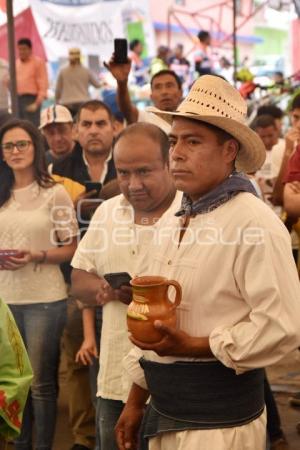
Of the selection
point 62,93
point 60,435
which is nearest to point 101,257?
point 60,435

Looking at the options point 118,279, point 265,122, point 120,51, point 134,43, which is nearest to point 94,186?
point 120,51

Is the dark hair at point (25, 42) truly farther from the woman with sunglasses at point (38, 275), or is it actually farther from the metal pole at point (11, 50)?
the woman with sunglasses at point (38, 275)

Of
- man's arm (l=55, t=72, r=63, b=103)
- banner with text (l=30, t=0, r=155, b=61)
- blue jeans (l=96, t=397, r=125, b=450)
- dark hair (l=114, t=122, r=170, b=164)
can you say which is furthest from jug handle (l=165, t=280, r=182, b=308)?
man's arm (l=55, t=72, r=63, b=103)

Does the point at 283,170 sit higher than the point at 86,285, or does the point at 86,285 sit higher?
the point at 283,170

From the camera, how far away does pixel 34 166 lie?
16.4 ft

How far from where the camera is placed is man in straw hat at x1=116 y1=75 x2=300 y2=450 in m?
2.66

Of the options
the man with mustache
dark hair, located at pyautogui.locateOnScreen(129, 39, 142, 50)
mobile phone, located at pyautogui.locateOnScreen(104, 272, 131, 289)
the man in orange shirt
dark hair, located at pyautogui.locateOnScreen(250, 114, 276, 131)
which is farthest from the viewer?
dark hair, located at pyautogui.locateOnScreen(129, 39, 142, 50)

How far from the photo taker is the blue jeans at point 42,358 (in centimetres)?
473

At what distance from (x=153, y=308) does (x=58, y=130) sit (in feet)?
12.9

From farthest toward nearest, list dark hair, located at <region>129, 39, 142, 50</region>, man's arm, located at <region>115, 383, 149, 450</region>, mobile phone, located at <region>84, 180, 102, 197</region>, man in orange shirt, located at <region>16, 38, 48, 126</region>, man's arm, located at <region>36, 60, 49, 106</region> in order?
1. dark hair, located at <region>129, 39, 142, 50</region>
2. man's arm, located at <region>36, 60, 49, 106</region>
3. man in orange shirt, located at <region>16, 38, 48, 126</region>
4. mobile phone, located at <region>84, 180, 102, 197</region>
5. man's arm, located at <region>115, 383, 149, 450</region>

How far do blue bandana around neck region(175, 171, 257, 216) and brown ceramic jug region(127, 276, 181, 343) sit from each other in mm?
260

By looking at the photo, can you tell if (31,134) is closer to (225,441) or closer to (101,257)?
(101,257)

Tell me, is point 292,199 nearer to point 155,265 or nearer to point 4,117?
point 155,265

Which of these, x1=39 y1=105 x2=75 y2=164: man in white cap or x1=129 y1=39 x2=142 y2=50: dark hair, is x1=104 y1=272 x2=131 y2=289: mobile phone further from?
x1=129 y1=39 x2=142 y2=50: dark hair
